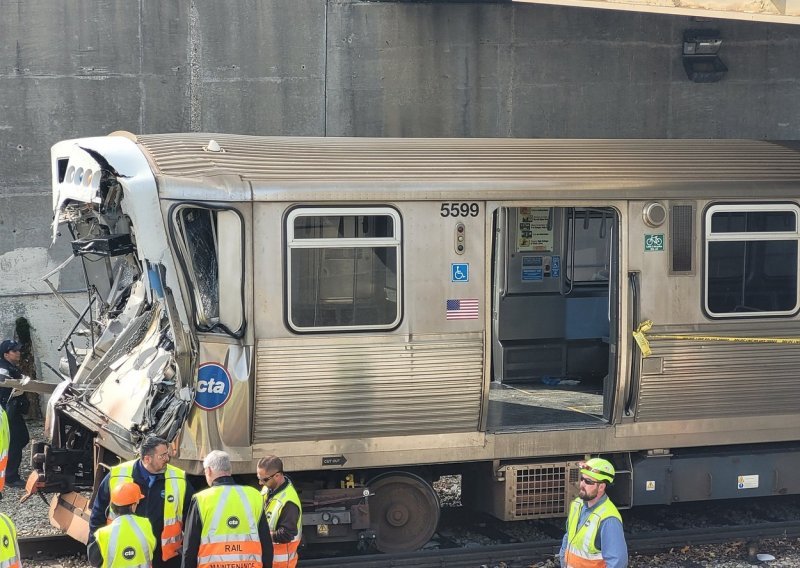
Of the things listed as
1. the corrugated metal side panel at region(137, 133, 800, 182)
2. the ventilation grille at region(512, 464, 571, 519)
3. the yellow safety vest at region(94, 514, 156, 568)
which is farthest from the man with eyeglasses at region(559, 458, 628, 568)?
the corrugated metal side panel at region(137, 133, 800, 182)

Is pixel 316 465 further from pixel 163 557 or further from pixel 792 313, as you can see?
pixel 792 313

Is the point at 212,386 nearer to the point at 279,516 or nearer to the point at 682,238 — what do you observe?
the point at 279,516

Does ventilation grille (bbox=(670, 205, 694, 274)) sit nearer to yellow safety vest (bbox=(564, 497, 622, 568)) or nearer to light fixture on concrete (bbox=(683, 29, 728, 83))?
yellow safety vest (bbox=(564, 497, 622, 568))

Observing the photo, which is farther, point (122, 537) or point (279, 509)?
point (279, 509)

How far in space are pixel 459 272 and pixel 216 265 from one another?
1.94 metres

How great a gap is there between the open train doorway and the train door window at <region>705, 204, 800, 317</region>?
2.08 meters

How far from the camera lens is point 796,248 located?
984cm

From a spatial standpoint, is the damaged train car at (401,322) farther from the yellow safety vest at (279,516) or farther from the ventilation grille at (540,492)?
the yellow safety vest at (279,516)

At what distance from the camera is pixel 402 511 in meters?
9.43

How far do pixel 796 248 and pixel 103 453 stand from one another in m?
6.12

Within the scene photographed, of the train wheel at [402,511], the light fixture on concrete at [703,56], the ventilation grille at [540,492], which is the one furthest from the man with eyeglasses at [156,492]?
the light fixture on concrete at [703,56]

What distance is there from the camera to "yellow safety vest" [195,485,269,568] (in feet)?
22.6

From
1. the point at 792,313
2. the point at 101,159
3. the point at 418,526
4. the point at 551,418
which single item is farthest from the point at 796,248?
the point at 101,159

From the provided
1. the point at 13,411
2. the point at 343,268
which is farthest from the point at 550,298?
the point at 13,411
